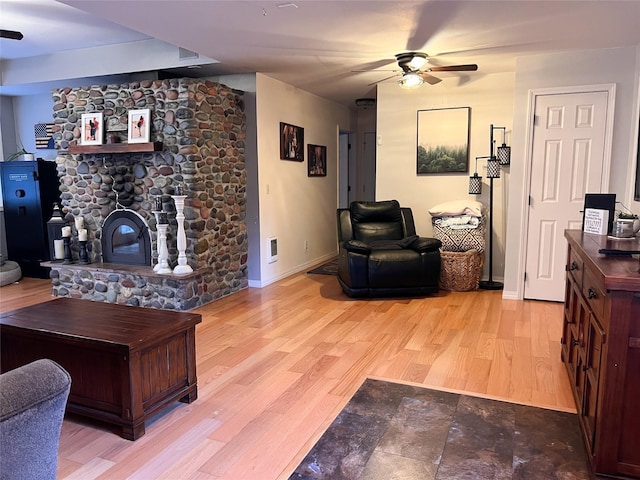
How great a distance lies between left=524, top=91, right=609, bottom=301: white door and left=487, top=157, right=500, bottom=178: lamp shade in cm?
48

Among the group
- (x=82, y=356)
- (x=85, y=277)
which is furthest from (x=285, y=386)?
(x=85, y=277)

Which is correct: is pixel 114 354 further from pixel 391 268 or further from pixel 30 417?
pixel 391 268

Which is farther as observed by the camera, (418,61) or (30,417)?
(418,61)

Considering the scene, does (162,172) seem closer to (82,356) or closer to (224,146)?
(224,146)

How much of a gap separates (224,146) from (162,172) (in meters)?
0.68

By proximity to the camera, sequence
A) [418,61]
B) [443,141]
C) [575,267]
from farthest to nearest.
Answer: [443,141], [418,61], [575,267]

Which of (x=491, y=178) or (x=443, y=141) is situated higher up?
(x=443, y=141)

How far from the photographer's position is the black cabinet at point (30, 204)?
550cm

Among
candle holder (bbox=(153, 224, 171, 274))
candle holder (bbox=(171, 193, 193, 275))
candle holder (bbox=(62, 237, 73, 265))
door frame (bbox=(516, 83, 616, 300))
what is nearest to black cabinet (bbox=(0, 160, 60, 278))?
candle holder (bbox=(62, 237, 73, 265))

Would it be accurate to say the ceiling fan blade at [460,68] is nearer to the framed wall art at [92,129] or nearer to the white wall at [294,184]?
the white wall at [294,184]

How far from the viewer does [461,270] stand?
15.7 feet

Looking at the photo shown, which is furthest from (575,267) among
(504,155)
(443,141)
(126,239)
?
(126,239)

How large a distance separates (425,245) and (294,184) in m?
1.98

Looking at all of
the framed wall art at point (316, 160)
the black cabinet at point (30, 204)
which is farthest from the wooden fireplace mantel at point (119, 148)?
the framed wall art at point (316, 160)
